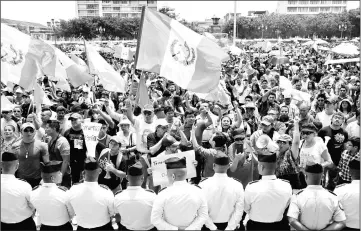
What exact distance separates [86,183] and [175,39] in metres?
3.00

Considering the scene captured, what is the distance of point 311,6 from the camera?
136 m

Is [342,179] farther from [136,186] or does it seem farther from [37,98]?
[37,98]

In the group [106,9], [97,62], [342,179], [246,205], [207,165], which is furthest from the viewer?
[106,9]

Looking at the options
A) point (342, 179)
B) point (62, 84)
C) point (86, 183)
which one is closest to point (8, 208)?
point (86, 183)

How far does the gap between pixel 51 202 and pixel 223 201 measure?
1757mm

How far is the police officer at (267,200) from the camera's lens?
13.6 feet

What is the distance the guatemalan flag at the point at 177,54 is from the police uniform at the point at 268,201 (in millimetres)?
2383

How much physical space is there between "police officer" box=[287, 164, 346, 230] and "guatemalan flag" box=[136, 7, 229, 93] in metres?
2.67

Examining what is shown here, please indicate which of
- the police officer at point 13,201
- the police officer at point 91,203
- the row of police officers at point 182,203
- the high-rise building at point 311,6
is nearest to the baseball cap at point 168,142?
the row of police officers at point 182,203

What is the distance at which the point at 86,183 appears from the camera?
166 inches

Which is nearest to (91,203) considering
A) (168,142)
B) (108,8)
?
(168,142)

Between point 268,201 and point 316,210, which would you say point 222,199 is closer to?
point 268,201

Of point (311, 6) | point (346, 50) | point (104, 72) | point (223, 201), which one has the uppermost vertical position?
point (311, 6)

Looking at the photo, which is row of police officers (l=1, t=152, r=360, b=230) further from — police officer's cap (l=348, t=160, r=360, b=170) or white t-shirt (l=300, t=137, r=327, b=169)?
white t-shirt (l=300, t=137, r=327, b=169)
